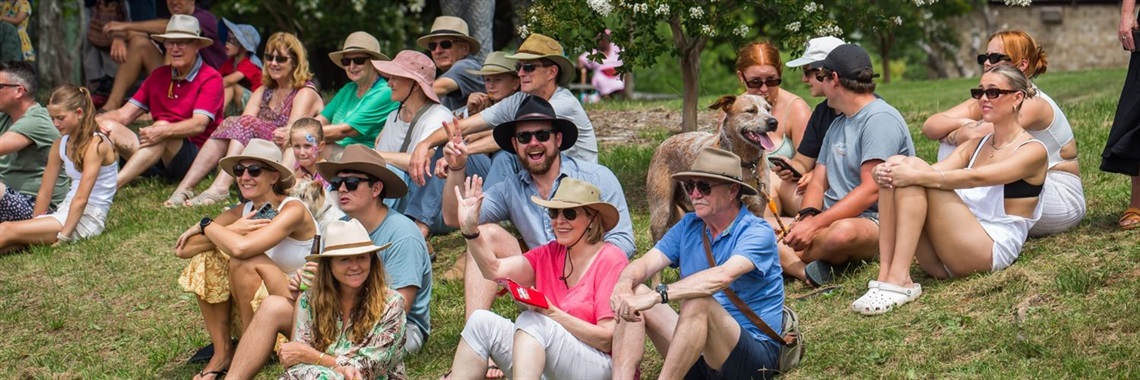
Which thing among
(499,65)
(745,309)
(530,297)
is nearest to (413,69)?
(499,65)

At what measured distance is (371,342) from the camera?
21.8ft

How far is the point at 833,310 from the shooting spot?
7.49 meters

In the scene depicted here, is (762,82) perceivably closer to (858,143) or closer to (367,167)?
(858,143)

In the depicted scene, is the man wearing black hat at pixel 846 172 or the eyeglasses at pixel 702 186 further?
the man wearing black hat at pixel 846 172

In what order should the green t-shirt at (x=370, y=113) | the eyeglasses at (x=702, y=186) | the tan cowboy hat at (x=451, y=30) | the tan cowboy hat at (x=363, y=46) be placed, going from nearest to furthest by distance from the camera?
the eyeglasses at (x=702, y=186) → the green t-shirt at (x=370, y=113) → the tan cowboy hat at (x=363, y=46) → the tan cowboy hat at (x=451, y=30)

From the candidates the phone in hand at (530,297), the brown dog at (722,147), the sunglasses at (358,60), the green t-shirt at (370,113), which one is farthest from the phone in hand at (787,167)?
the sunglasses at (358,60)

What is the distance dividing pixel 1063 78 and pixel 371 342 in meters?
14.6

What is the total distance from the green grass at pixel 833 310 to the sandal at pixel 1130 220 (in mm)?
78

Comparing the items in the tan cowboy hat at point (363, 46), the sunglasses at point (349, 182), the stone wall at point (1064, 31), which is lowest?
the stone wall at point (1064, 31)

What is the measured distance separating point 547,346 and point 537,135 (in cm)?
168

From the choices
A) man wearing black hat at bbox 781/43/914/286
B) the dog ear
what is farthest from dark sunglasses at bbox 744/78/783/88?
man wearing black hat at bbox 781/43/914/286

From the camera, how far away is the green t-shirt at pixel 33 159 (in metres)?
11.3

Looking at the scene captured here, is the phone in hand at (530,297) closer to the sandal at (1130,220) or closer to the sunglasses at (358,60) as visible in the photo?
the sandal at (1130,220)

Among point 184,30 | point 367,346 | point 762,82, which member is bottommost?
point 367,346
